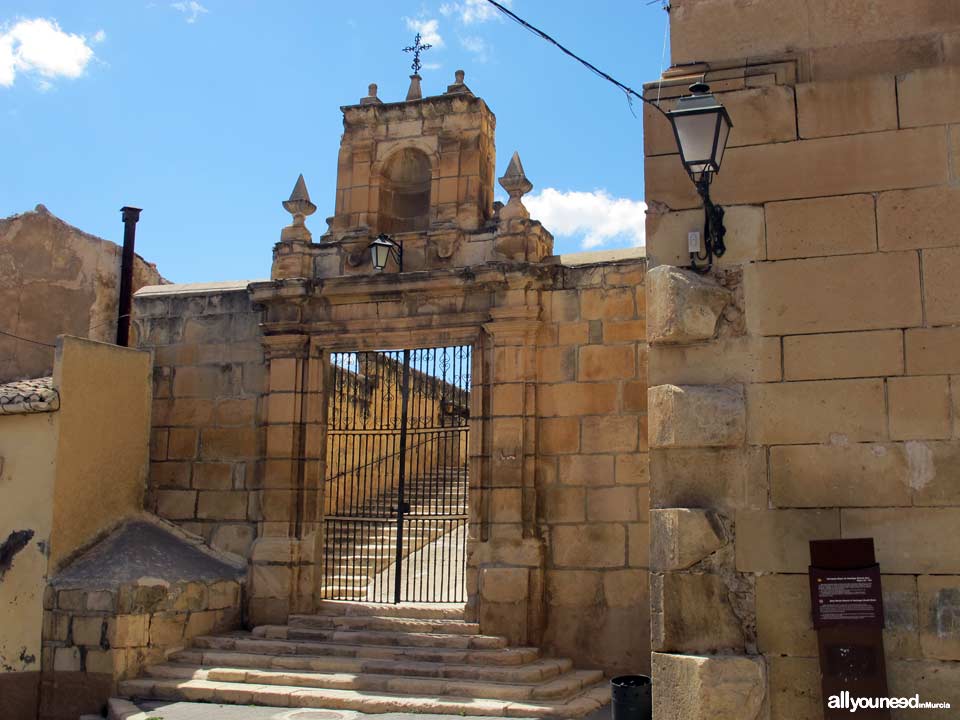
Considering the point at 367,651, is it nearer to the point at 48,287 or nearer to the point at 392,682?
the point at 392,682

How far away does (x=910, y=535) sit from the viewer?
4.52 meters

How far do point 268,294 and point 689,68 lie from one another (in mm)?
5687

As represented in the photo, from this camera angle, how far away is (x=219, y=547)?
387 inches

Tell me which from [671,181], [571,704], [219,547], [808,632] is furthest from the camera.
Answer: [219,547]

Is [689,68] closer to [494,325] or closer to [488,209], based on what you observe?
[494,325]

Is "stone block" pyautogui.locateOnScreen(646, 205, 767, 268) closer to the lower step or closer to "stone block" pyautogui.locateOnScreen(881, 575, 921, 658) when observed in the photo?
"stone block" pyautogui.locateOnScreen(881, 575, 921, 658)

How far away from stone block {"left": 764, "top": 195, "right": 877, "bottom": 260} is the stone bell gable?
4460 millimetres

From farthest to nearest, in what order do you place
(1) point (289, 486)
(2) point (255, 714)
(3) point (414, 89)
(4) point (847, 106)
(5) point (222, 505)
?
(3) point (414, 89) < (5) point (222, 505) < (1) point (289, 486) < (2) point (255, 714) < (4) point (847, 106)

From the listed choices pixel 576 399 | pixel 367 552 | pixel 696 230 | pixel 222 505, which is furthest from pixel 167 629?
pixel 696 230

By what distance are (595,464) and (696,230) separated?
13.0 ft

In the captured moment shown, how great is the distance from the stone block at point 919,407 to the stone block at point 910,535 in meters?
0.35

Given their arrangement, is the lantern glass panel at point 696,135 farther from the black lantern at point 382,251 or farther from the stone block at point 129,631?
the stone block at point 129,631

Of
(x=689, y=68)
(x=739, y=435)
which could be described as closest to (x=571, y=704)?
(x=739, y=435)

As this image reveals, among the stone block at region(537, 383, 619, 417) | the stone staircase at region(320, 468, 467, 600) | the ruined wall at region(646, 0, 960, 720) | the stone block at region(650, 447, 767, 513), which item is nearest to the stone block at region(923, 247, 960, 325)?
the ruined wall at region(646, 0, 960, 720)
